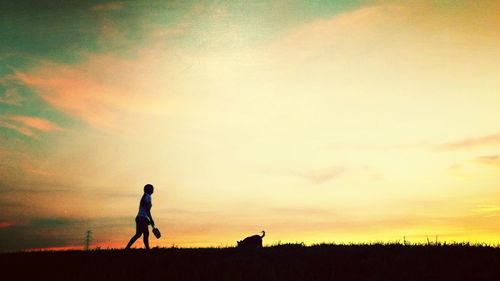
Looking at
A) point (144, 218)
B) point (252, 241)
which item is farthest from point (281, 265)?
point (252, 241)

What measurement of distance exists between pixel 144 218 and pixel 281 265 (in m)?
6.24

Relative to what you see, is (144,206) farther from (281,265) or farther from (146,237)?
(281,265)

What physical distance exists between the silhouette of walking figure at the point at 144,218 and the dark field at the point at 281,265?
1.13 m

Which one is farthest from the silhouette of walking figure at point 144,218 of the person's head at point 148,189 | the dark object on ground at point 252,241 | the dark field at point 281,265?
the dark object on ground at point 252,241

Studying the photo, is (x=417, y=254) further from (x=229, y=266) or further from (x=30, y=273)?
(x=30, y=273)

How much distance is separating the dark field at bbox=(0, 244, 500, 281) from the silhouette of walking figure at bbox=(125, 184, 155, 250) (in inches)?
44.5

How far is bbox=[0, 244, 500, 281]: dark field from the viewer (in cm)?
1098

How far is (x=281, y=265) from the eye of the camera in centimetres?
1229

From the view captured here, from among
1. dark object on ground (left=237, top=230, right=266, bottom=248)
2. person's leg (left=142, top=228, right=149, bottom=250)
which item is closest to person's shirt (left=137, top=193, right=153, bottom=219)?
person's leg (left=142, top=228, right=149, bottom=250)

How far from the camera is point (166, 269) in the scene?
12188mm

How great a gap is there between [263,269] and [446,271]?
455 cm

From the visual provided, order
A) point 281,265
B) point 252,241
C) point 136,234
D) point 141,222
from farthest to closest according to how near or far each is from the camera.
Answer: point 252,241 → point 136,234 → point 141,222 → point 281,265

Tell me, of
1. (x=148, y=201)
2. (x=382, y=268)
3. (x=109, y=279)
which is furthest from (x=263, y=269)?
(x=148, y=201)

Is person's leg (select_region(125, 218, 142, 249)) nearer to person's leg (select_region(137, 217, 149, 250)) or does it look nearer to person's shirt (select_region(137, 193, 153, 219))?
person's leg (select_region(137, 217, 149, 250))
